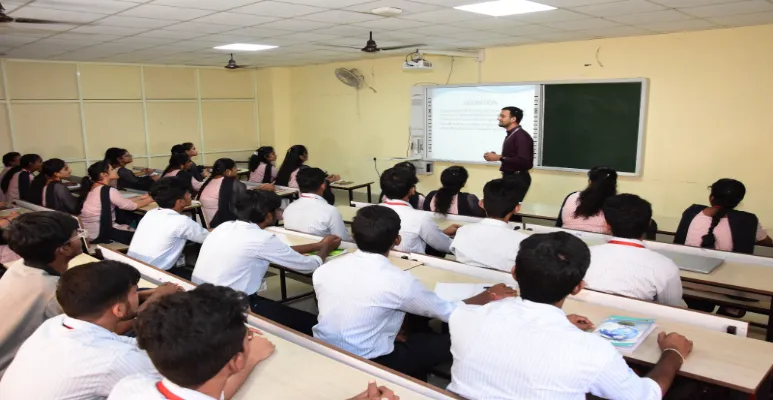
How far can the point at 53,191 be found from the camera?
17.2ft

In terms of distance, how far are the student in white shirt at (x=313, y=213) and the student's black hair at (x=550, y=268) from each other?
2328mm

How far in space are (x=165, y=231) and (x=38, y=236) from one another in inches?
40.3

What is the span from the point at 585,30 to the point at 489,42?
1.26 m

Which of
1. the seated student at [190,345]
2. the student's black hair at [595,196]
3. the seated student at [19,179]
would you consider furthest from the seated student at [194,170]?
the seated student at [190,345]

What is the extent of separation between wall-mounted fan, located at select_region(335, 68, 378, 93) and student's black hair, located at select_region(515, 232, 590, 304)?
7.25 m

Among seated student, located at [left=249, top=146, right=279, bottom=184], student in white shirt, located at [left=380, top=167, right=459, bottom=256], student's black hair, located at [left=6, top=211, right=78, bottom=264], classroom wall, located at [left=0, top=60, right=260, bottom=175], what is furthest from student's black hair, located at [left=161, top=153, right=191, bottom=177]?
student's black hair, located at [left=6, top=211, right=78, bottom=264]

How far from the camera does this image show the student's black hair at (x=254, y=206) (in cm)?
304

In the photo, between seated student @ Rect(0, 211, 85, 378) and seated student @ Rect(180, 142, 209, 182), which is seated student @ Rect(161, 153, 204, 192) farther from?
seated student @ Rect(0, 211, 85, 378)

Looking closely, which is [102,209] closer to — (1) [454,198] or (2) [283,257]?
(2) [283,257]

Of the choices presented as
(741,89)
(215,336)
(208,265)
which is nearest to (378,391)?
(215,336)

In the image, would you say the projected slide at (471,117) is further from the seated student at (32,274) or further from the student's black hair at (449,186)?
the seated student at (32,274)

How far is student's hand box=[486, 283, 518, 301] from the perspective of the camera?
2.39m

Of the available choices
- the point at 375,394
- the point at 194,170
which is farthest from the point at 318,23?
the point at 375,394

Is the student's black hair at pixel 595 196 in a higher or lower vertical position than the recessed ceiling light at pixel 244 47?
lower
